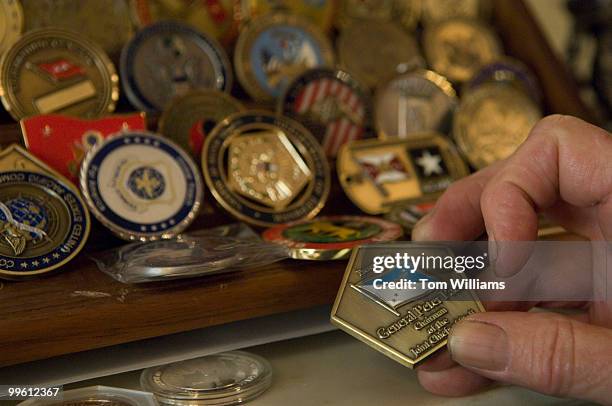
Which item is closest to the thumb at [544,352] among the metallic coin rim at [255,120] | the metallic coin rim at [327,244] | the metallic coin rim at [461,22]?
the metallic coin rim at [327,244]

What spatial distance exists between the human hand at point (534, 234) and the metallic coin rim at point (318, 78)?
1.10ft

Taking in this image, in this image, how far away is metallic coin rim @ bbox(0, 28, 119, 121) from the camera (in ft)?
2.88

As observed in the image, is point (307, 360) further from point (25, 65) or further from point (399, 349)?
point (25, 65)

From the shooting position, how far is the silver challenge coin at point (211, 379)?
0.65 m

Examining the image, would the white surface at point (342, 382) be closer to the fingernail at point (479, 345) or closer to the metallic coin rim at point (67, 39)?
the fingernail at point (479, 345)

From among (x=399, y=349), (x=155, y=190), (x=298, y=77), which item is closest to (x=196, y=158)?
(x=155, y=190)

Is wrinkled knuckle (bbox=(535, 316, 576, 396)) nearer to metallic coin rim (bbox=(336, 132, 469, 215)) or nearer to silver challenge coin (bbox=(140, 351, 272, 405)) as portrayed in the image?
silver challenge coin (bbox=(140, 351, 272, 405))

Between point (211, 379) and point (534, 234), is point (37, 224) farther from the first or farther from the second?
point (534, 234)

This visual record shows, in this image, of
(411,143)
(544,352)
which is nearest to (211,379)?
(544,352)

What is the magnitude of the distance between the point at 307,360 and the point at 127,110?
0.45 m

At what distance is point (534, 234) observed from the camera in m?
0.68

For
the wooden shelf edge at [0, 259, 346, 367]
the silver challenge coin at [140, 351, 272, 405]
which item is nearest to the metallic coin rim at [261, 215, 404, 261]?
the wooden shelf edge at [0, 259, 346, 367]

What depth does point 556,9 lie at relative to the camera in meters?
1.72

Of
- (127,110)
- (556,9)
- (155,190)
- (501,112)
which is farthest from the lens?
(556,9)
